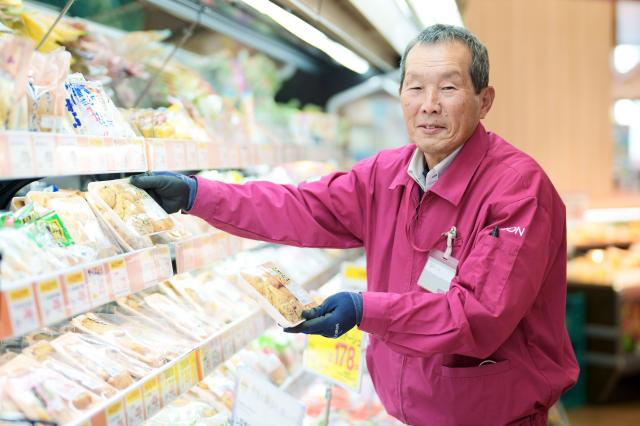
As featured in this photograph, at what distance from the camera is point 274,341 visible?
277cm

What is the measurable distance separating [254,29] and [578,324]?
147 inches

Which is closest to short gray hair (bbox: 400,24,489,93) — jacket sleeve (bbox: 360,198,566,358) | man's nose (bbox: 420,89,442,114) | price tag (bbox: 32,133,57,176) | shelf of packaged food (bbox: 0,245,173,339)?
man's nose (bbox: 420,89,442,114)

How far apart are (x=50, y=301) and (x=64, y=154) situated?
1.10 ft

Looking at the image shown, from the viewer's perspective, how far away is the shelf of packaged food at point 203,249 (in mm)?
1650

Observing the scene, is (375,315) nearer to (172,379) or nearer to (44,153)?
(172,379)

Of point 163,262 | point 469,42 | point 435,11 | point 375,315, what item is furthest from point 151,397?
point 435,11

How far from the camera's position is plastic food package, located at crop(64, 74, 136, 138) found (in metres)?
1.50

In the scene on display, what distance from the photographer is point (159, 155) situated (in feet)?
5.62

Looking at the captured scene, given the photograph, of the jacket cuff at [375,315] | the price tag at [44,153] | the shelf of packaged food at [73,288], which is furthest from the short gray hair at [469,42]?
the price tag at [44,153]

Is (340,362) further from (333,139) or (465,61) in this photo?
(333,139)

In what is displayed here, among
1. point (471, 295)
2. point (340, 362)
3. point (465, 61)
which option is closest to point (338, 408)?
point (340, 362)

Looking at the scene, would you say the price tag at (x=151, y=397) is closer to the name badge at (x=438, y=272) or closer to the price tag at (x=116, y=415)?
the price tag at (x=116, y=415)

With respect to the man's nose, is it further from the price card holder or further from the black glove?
the price card holder

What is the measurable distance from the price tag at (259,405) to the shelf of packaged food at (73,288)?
49 cm
